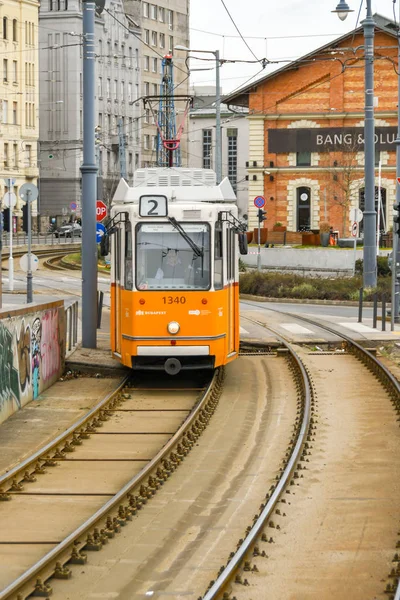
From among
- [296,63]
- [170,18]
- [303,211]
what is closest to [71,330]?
[296,63]

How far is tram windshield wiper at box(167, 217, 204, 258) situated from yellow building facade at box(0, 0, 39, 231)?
81.4 meters

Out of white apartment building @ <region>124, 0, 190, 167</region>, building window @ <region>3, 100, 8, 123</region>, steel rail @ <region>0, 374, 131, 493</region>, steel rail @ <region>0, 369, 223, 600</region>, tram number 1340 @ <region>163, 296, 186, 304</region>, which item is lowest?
A: steel rail @ <region>0, 374, 131, 493</region>

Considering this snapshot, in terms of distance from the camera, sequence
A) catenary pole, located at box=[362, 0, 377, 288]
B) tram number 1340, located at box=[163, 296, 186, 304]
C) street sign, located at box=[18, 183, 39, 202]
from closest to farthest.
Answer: tram number 1340, located at box=[163, 296, 186, 304]
street sign, located at box=[18, 183, 39, 202]
catenary pole, located at box=[362, 0, 377, 288]

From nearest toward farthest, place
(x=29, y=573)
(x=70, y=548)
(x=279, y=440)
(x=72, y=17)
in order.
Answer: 1. (x=29, y=573)
2. (x=70, y=548)
3. (x=279, y=440)
4. (x=72, y=17)

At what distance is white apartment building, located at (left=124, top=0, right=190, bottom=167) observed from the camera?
13450cm

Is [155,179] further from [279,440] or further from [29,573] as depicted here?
[29,573]

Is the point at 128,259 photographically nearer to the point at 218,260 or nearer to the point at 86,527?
the point at 218,260

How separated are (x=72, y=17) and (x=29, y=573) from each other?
10882 cm

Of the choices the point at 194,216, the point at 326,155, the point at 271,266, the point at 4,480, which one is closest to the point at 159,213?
the point at 194,216

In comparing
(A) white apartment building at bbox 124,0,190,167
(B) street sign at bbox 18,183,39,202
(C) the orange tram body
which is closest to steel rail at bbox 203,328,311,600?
(C) the orange tram body

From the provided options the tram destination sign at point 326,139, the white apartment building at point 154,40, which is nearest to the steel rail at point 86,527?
the tram destination sign at point 326,139

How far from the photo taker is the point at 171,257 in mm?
20062

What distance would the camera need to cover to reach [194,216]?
65.8 feet

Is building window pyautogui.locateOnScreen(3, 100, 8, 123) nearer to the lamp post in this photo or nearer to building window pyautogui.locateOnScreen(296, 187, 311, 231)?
building window pyautogui.locateOnScreen(296, 187, 311, 231)
